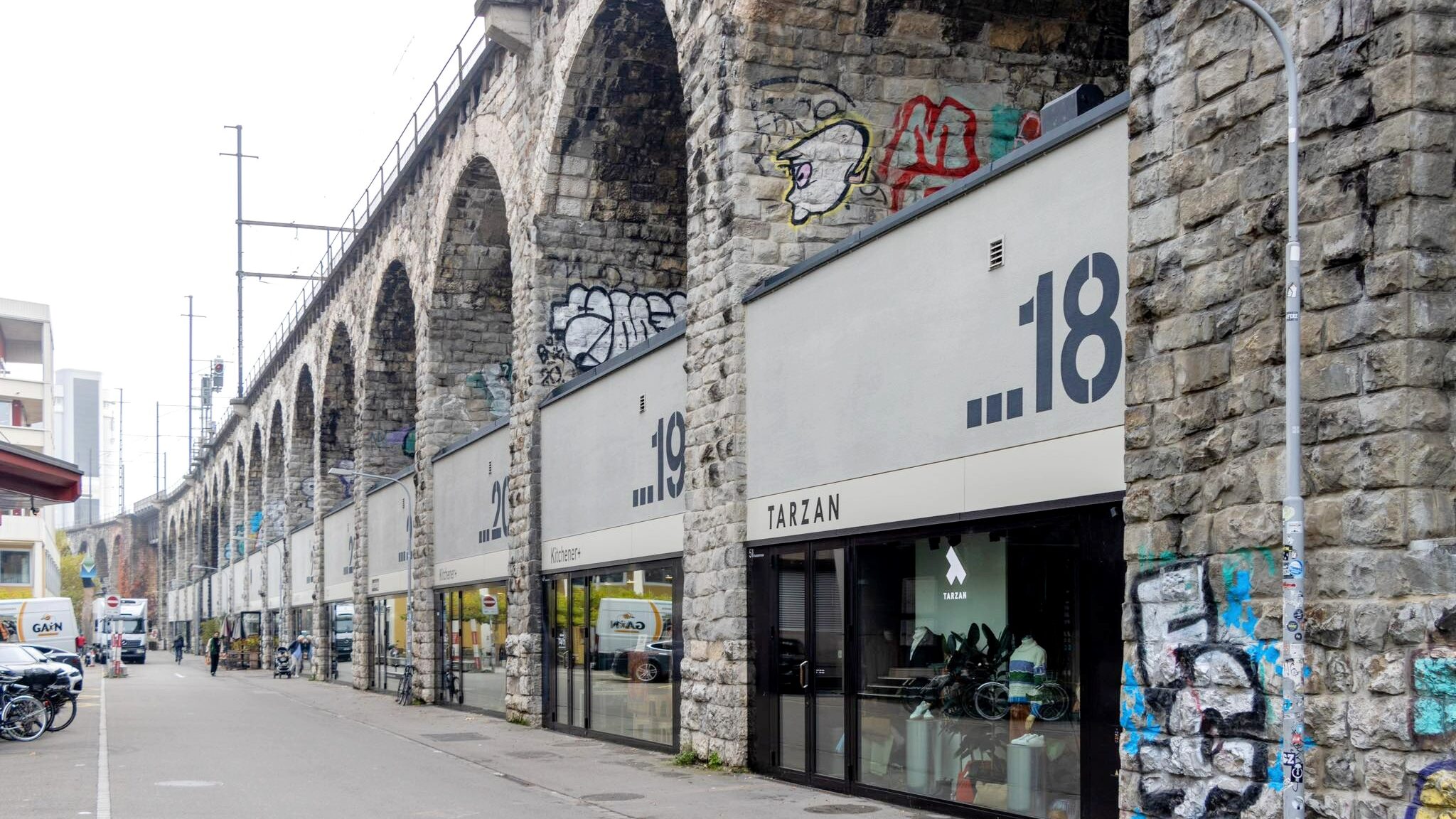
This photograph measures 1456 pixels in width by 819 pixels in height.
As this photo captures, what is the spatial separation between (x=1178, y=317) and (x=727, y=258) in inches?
297

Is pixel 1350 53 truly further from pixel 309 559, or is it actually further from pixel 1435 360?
pixel 309 559

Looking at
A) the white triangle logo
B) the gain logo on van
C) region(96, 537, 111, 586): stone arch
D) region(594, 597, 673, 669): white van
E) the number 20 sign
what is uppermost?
the number 20 sign

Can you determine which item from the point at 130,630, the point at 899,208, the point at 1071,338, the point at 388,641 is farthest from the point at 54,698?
the point at 130,630

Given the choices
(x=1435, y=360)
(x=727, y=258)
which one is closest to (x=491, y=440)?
(x=727, y=258)

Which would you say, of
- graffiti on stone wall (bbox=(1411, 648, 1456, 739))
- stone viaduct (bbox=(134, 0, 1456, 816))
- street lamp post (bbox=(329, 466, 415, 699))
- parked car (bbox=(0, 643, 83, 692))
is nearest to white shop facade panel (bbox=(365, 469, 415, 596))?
street lamp post (bbox=(329, 466, 415, 699))

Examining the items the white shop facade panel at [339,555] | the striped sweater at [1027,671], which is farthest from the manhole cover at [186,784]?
the white shop facade panel at [339,555]

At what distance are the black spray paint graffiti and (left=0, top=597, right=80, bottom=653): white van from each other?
90.9 feet

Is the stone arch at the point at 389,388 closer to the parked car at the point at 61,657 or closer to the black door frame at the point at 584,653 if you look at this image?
the parked car at the point at 61,657

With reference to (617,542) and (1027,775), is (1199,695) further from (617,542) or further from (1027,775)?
(617,542)

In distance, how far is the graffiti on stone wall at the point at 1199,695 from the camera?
740 centimetres

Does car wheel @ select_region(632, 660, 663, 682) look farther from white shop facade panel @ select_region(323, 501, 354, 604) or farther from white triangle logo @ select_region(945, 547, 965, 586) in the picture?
white shop facade panel @ select_region(323, 501, 354, 604)

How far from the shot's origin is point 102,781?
611 inches

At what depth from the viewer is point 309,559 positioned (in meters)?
46.1

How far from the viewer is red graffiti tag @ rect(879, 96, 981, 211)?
15.0m
